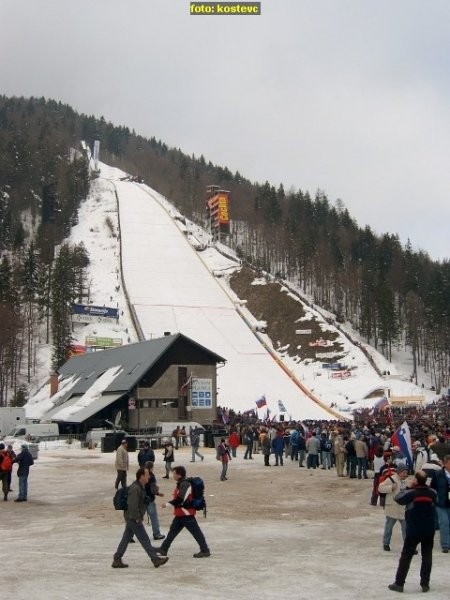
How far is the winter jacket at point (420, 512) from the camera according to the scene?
332 inches

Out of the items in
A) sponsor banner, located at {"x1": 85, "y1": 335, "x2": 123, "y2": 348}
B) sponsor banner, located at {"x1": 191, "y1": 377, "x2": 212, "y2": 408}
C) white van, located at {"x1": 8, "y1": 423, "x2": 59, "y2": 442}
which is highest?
sponsor banner, located at {"x1": 85, "y1": 335, "x2": 123, "y2": 348}

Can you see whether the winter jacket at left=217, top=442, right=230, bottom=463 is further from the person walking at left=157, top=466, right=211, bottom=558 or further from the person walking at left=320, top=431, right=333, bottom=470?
the person walking at left=157, top=466, right=211, bottom=558

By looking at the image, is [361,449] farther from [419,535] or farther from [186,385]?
[186,385]

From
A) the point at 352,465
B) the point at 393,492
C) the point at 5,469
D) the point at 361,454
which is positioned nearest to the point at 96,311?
the point at 352,465

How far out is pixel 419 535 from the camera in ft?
27.6

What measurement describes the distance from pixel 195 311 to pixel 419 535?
7122 centimetres

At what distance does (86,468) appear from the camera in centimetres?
2650

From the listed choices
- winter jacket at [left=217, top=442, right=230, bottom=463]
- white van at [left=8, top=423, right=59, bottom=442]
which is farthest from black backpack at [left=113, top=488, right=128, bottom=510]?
white van at [left=8, top=423, right=59, bottom=442]

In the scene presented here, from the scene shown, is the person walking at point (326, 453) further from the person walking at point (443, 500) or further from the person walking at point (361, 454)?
the person walking at point (443, 500)

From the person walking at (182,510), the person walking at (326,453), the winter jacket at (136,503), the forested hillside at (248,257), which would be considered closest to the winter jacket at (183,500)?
the person walking at (182,510)

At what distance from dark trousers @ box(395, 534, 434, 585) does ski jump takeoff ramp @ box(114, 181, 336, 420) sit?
45.6 meters

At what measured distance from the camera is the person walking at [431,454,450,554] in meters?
10.8

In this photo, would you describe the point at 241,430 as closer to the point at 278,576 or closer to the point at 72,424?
the point at 72,424

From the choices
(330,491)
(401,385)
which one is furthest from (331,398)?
(330,491)
